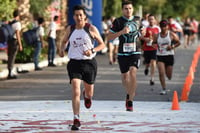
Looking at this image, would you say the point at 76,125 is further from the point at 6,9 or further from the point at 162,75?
the point at 6,9

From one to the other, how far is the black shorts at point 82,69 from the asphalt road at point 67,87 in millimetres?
4678

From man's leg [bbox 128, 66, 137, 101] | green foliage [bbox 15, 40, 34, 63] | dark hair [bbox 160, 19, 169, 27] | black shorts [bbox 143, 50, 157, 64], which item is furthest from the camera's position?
green foliage [bbox 15, 40, 34, 63]

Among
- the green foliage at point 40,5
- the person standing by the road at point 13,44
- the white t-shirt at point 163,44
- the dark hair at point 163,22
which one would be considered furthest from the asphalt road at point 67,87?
the green foliage at point 40,5

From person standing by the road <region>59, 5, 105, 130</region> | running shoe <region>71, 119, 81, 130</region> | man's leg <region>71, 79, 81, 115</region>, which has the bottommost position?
running shoe <region>71, 119, 81, 130</region>

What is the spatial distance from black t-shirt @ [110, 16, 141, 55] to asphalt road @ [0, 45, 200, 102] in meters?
2.59

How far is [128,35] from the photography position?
14.8m

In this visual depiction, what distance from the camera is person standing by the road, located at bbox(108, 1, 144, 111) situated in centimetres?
1462

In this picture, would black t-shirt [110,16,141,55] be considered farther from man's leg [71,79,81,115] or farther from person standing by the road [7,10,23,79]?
person standing by the road [7,10,23,79]

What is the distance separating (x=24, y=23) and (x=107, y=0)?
19939 millimetres

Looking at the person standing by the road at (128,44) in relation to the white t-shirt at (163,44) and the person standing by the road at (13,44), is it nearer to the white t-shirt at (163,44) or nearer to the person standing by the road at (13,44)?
the white t-shirt at (163,44)

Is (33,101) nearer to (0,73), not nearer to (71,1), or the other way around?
(0,73)

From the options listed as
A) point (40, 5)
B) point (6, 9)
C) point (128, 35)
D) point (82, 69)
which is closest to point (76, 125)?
point (82, 69)

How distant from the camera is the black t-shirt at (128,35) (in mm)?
14680

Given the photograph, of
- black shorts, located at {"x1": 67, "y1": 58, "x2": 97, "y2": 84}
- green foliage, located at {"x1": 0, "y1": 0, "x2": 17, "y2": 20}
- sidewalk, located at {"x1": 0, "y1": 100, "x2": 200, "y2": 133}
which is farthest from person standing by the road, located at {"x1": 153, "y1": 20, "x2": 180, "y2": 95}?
black shorts, located at {"x1": 67, "y1": 58, "x2": 97, "y2": 84}
